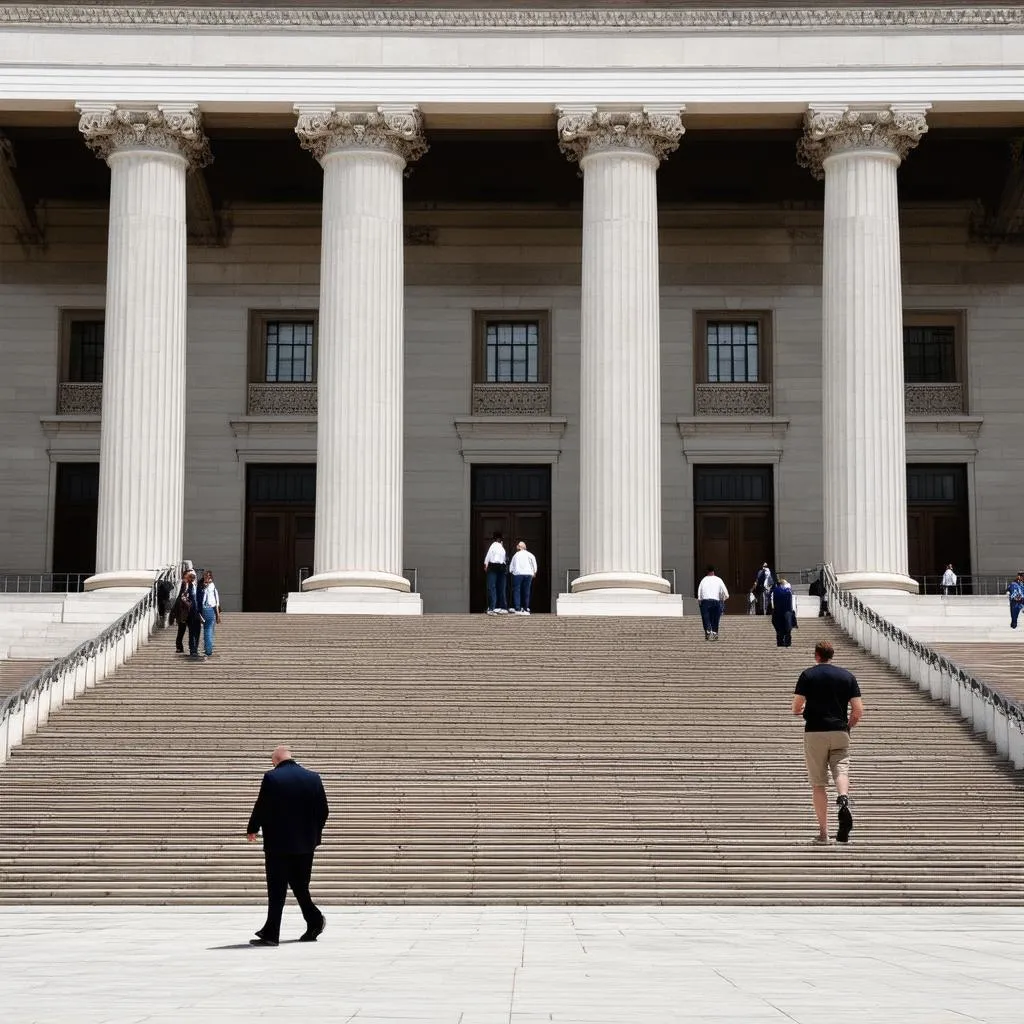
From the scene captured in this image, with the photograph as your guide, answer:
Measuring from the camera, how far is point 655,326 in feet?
136

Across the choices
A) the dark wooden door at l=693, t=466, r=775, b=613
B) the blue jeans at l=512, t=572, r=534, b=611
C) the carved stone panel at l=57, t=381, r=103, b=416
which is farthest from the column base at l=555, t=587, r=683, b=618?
the carved stone panel at l=57, t=381, r=103, b=416

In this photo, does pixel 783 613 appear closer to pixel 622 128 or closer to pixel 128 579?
pixel 622 128

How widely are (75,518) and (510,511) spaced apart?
38.4ft

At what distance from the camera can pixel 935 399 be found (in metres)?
50.2

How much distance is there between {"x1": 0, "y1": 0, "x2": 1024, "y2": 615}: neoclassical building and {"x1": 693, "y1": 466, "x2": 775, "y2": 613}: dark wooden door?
0.28 ft

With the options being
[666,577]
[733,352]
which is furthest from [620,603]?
[733,352]

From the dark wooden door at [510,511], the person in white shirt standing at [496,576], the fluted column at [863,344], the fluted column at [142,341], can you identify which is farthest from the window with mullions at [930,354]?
the fluted column at [142,341]

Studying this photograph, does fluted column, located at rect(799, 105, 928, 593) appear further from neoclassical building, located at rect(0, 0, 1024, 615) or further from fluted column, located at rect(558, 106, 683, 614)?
fluted column, located at rect(558, 106, 683, 614)

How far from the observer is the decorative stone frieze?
50094 millimetres

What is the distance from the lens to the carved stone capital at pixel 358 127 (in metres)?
41.8
